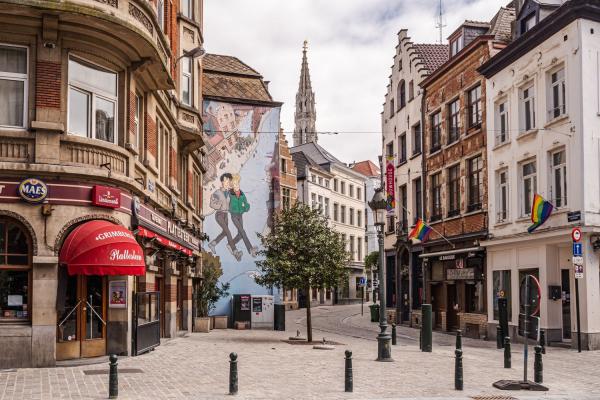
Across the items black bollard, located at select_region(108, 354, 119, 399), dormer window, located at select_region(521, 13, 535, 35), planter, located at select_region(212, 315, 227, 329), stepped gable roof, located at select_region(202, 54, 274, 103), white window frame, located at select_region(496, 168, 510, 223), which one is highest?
stepped gable roof, located at select_region(202, 54, 274, 103)

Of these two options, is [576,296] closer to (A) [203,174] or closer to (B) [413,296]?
(B) [413,296]

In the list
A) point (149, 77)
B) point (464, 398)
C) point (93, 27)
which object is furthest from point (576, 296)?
point (93, 27)

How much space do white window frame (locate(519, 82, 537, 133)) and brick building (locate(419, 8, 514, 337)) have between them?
2.81 m

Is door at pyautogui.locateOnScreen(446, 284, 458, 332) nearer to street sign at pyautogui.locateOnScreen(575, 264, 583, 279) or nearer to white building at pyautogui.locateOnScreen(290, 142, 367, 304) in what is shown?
street sign at pyautogui.locateOnScreen(575, 264, 583, 279)

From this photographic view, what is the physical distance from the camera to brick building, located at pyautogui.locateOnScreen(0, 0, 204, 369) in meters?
15.2

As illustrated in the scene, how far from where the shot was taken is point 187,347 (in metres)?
21.3

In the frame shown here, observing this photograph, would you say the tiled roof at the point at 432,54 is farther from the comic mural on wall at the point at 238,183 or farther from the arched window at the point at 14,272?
the arched window at the point at 14,272

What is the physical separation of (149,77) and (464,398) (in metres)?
11.6

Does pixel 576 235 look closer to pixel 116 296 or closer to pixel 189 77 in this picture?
pixel 116 296

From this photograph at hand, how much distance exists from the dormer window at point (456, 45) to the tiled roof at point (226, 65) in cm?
1084

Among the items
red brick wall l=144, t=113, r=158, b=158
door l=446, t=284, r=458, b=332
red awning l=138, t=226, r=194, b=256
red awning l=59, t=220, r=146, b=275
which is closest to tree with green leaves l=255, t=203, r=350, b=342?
red awning l=138, t=226, r=194, b=256

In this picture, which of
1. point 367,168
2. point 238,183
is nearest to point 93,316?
point 238,183

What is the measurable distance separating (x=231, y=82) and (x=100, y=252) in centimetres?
2471

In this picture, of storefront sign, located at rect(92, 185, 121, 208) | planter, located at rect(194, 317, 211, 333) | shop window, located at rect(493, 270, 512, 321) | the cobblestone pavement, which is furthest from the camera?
planter, located at rect(194, 317, 211, 333)
